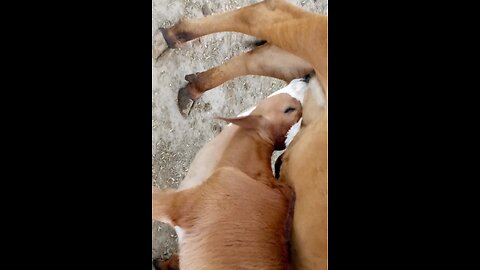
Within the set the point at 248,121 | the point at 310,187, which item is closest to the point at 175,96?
the point at 248,121

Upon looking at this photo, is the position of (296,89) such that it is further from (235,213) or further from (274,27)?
(235,213)

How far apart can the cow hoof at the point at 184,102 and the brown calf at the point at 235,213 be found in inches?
2.7

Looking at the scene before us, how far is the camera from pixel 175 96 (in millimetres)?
839

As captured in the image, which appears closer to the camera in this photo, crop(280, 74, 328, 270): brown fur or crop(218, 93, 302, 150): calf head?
crop(280, 74, 328, 270): brown fur

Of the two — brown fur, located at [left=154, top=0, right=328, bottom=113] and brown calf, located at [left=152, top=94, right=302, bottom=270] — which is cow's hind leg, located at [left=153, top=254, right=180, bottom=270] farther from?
brown fur, located at [left=154, top=0, right=328, bottom=113]

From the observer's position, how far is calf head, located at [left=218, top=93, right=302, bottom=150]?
862 millimetres

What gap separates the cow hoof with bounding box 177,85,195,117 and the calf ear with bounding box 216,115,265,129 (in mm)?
51

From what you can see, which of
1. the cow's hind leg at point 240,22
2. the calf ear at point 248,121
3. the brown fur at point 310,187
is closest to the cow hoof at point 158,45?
the cow's hind leg at point 240,22

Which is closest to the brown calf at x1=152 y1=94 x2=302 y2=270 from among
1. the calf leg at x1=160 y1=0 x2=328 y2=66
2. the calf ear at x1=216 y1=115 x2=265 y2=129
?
the calf ear at x1=216 y1=115 x2=265 y2=129

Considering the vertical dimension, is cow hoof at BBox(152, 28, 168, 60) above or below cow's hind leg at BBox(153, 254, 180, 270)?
above

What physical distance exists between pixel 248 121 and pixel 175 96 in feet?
0.39
